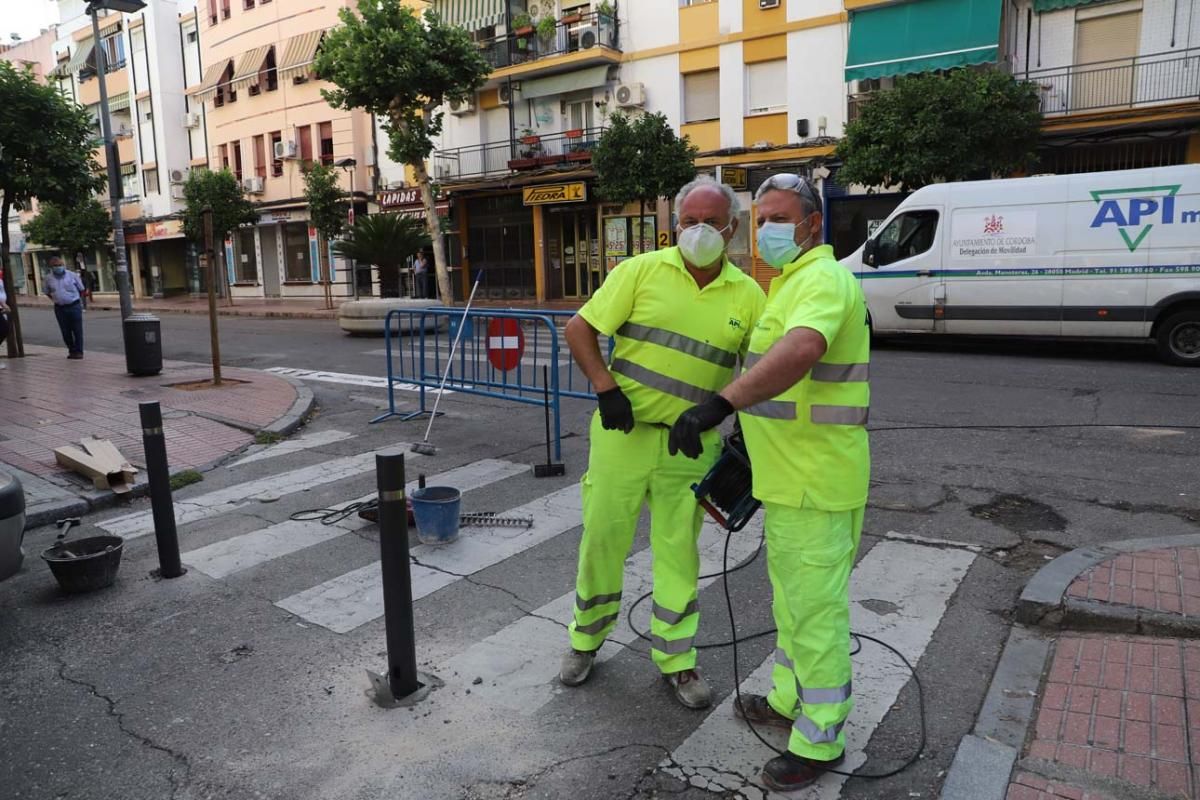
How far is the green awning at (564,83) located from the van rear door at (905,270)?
1485 centimetres

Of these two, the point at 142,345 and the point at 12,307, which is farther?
the point at 12,307

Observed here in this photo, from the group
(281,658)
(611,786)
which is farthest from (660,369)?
(281,658)

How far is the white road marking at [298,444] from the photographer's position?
7.73m

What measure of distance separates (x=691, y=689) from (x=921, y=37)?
20.4 m

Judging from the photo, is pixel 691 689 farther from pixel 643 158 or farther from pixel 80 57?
pixel 80 57

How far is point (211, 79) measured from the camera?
3912cm

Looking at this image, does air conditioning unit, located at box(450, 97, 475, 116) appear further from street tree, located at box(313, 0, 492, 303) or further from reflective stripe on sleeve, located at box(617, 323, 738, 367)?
reflective stripe on sleeve, located at box(617, 323, 738, 367)

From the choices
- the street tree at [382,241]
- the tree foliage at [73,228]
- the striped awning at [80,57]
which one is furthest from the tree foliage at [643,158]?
the striped awning at [80,57]

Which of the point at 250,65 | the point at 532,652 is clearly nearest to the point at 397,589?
the point at 532,652

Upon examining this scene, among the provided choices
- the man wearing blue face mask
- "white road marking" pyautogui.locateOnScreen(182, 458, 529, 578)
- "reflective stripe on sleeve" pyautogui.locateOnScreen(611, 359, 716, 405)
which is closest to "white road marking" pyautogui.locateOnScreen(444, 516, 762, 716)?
"reflective stripe on sleeve" pyautogui.locateOnScreen(611, 359, 716, 405)

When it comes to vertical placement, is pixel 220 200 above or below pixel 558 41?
below

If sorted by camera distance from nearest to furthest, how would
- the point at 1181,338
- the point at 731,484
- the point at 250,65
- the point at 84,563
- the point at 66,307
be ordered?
1. the point at 731,484
2. the point at 84,563
3. the point at 1181,338
4. the point at 66,307
5. the point at 250,65

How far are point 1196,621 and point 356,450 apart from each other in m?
6.30

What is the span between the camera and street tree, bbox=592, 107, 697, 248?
21.8 meters
